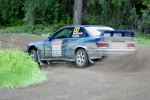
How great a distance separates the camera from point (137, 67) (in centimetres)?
1394

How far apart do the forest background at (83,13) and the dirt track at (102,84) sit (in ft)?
42.5

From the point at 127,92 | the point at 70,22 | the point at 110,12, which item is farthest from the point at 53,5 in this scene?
the point at 127,92

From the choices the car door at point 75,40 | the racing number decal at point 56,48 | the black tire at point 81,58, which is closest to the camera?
the black tire at point 81,58

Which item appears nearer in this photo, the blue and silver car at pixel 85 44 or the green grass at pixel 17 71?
the green grass at pixel 17 71

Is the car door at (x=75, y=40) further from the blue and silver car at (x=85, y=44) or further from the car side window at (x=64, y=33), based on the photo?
the car side window at (x=64, y=33)

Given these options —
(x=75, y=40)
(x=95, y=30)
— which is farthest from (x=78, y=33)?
(x=95, y=30)

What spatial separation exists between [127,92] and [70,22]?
24203 mm

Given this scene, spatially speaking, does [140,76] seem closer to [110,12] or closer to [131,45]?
[131,45]

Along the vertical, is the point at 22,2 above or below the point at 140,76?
above

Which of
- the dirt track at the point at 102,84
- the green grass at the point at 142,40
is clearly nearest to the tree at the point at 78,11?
the green grass at the point at 142,40

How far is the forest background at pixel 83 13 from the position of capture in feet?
94.1

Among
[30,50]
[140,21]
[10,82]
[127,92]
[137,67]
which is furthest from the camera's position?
[140,21]

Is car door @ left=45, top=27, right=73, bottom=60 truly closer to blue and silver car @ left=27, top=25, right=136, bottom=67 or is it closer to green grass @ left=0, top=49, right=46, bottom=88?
blue and silver car @ left=27, top=25, right=136, bottom=67

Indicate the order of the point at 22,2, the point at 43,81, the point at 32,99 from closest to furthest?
the point at 32,99 → the point at 43,81 → the point at 22,2
